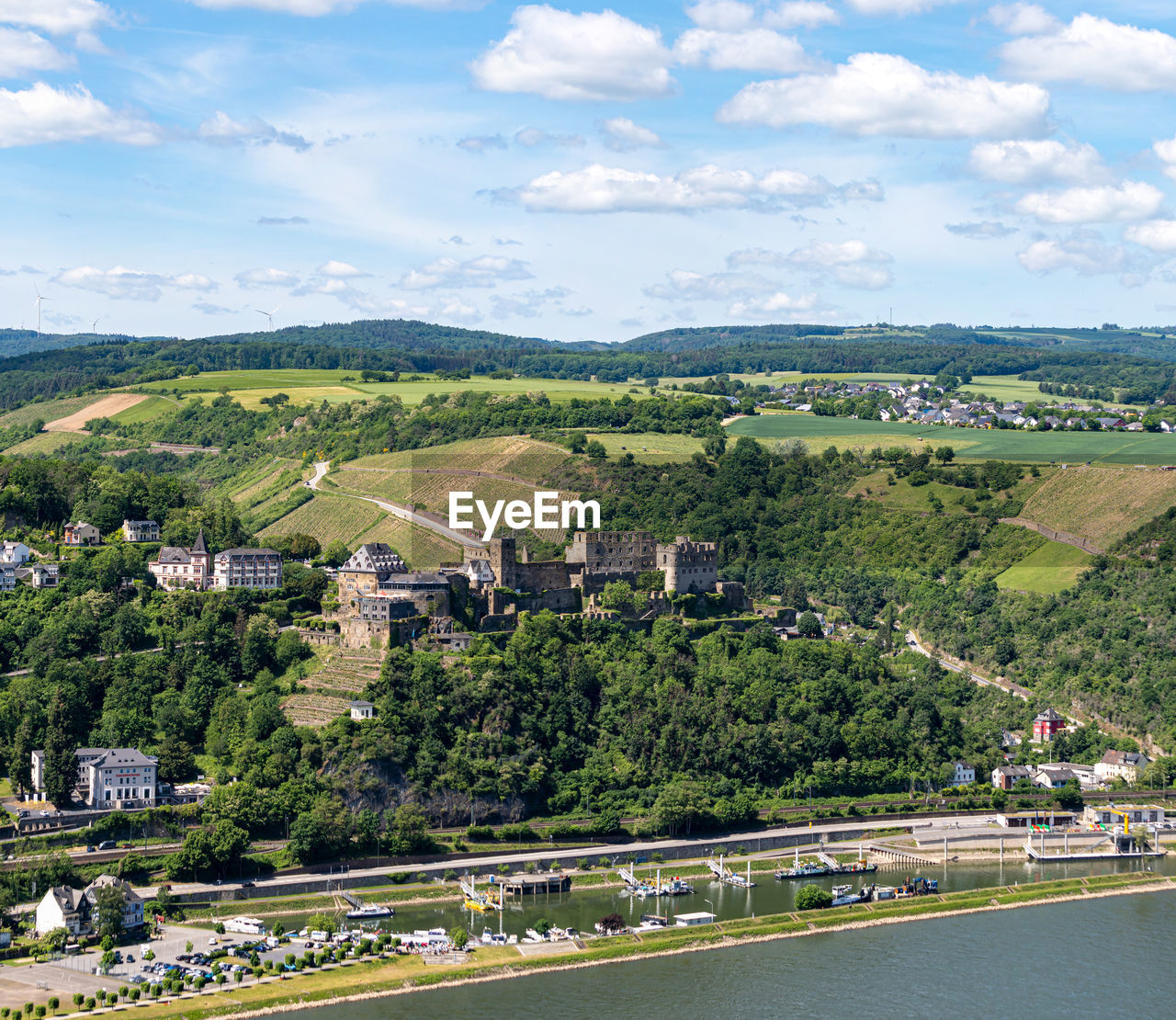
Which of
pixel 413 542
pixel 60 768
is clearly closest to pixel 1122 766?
pixel 413 542

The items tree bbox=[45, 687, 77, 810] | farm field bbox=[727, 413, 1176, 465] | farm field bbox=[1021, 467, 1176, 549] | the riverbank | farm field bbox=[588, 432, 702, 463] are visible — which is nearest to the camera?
the riverbank

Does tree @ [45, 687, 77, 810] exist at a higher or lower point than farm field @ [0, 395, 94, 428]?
lower

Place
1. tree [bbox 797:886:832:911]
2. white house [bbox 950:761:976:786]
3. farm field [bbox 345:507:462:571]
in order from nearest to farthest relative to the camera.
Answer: tree [bbox 797:886:832:911]
white house [bbox 950:761:976:786]
farm field [bbox 345:507:462:571]

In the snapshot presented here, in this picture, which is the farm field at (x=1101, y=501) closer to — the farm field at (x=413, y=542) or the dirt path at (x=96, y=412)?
the farm field at (x=413, y=542)

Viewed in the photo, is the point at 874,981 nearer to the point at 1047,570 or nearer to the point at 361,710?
the point at 361,710

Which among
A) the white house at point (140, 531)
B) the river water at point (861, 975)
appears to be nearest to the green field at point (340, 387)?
the white house at point (140, 531)

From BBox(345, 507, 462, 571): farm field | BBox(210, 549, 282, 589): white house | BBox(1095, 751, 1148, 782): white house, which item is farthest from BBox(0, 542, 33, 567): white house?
BBox(1095, 751, 1148, 782): white house

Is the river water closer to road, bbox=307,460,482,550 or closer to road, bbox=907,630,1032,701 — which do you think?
road, bbox=907,630,1032,701
